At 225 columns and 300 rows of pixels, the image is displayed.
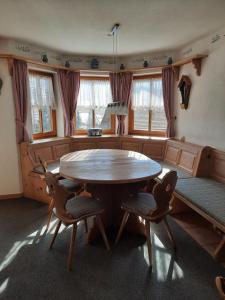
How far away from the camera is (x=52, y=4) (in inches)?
86.4

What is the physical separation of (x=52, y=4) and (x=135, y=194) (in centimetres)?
223

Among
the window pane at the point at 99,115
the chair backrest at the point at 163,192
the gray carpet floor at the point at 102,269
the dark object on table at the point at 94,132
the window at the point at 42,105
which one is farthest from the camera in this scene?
the window pane at the point at 99,115

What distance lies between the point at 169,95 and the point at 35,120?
2.60 meters

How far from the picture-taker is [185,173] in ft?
10.8

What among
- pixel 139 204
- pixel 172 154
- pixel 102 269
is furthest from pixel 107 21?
pixel 102 269

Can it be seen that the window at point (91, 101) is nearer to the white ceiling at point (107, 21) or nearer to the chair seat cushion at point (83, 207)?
the white ceiling at point (107, 21)

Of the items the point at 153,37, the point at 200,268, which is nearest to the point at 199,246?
the point at 200,268

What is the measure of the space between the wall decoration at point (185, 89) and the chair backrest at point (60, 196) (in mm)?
2704

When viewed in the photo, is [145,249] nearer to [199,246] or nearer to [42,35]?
[199,246]

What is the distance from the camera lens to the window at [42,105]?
3920mm

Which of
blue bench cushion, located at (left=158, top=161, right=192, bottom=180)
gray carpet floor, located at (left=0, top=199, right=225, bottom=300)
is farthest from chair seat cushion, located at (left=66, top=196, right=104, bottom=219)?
blue bench cushion, located at (left=158, top=161, right=192, bottom=180)

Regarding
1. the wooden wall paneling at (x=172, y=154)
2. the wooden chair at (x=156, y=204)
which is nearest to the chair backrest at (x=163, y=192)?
the wooden chair at (x=156, y=204)

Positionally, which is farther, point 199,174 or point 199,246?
point 199,174

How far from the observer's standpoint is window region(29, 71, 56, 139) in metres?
3.92
